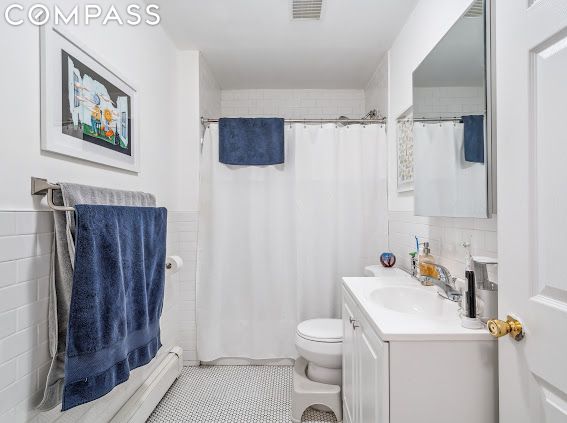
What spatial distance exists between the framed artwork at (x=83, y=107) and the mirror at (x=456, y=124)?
1520mm

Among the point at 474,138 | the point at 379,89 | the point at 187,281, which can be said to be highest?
the point at 379,89

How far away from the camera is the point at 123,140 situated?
65.7 inches

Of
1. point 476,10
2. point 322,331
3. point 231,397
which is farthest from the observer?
point 231,397

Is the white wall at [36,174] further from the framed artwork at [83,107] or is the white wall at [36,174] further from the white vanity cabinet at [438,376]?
the white vanity cabinet at [438,376]

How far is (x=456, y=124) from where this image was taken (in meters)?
1.39

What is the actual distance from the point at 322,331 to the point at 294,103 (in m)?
2.17

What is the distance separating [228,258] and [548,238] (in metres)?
2.06

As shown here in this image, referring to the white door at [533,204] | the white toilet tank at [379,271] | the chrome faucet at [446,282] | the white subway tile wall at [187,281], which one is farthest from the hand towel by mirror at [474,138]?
the white subway tile wall at [187,281]

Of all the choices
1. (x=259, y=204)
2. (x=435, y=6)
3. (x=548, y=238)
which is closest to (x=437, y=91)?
(x=435, y=6)

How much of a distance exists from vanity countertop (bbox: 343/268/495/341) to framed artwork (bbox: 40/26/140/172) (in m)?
1.28

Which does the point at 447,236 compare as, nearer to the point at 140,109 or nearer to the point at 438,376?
the point at 438,376

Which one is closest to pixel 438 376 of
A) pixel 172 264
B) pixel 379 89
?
pixel 172 264

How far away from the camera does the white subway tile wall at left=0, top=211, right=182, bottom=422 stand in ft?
3.25

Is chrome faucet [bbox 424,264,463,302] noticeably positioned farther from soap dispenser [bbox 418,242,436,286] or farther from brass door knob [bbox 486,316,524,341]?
brass door knob [bbox 486,316,524,341]
